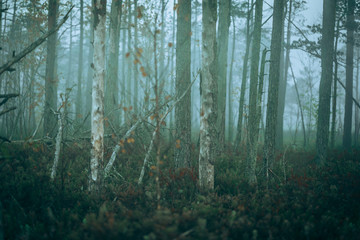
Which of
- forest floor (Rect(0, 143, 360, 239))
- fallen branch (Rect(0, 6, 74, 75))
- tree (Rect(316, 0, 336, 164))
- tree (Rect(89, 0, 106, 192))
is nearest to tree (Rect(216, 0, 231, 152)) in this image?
forest floor (Rect(0, 143, 360, 239))

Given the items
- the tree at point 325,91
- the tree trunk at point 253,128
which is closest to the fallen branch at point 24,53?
the tree trunk at point 253,128

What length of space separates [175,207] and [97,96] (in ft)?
9.54

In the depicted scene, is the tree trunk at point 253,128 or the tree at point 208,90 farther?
the tree trunk at point 253,128

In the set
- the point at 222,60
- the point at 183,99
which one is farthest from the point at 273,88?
the point at 222,60

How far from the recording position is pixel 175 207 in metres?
4.59

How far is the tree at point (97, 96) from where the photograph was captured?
16.4 ft

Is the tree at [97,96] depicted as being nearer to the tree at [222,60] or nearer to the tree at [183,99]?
the tree at [183,99]

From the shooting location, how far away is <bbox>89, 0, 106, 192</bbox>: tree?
498cm

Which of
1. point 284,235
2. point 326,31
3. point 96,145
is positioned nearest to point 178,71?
point 96,145

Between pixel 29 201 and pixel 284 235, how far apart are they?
5179mm

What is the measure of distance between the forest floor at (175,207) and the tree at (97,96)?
1.90 ft

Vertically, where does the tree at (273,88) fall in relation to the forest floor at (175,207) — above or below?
above

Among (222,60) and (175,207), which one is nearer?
(175,207)

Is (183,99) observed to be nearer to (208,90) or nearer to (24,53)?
(208,90)
